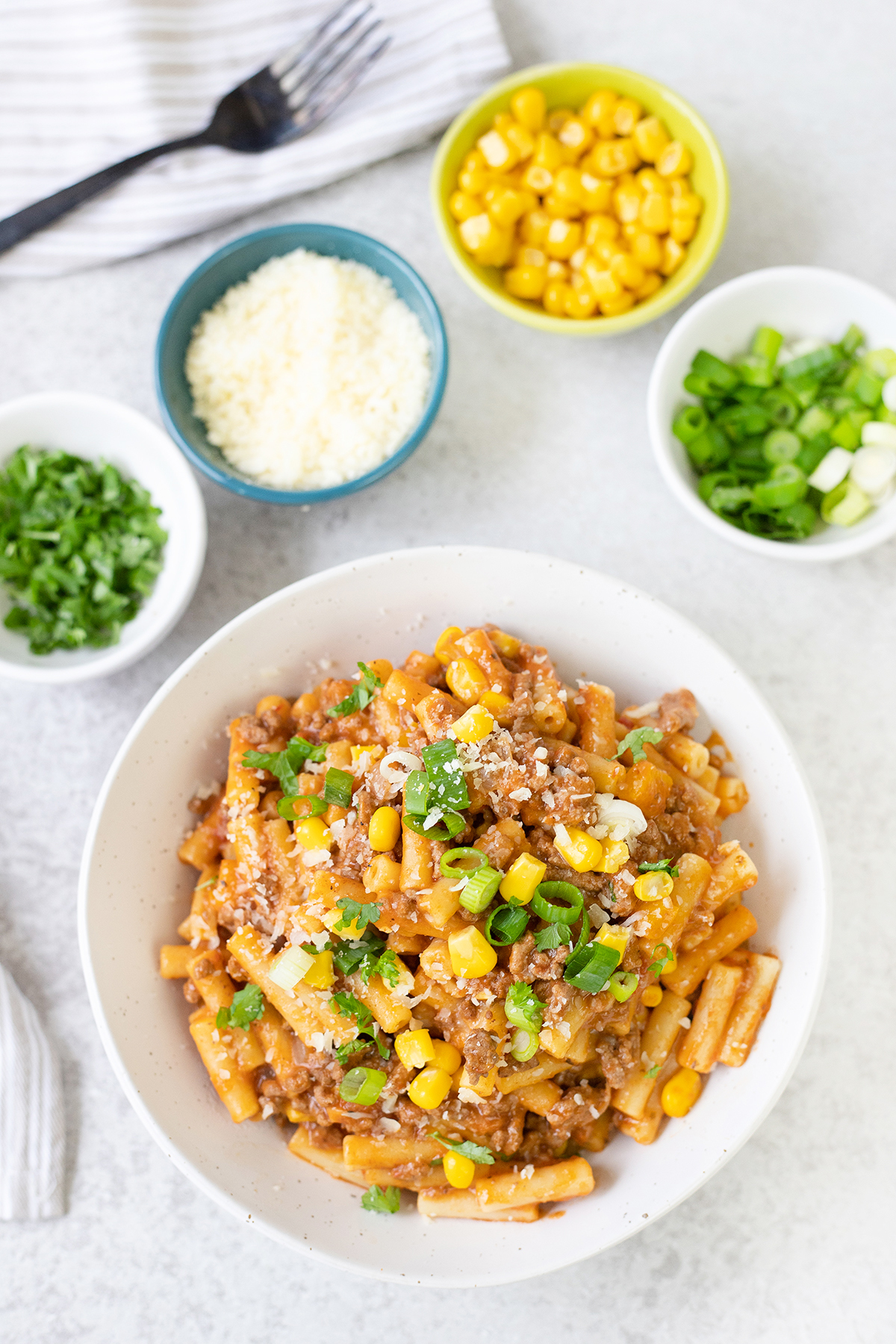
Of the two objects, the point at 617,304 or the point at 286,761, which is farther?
the point at 617,304

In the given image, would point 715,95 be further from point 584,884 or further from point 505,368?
point 584,884

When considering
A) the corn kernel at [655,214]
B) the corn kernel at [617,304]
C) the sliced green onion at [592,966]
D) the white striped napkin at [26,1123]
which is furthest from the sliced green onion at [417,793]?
the corn kernel at [655,214]

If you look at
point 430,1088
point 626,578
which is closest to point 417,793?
point 430,1088

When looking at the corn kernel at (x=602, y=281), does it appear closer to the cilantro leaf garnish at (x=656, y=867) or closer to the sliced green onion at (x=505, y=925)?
the cilantro leaf garnish at (x=656, y=867)

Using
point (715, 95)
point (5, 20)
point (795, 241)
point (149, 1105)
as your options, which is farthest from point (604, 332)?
point (149, 1105)

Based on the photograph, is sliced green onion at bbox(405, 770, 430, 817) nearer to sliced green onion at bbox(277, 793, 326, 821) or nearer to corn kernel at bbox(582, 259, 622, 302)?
sliced green onion at bbox(277, 793, 326, 821)

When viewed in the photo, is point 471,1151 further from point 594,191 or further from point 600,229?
point 594,191
